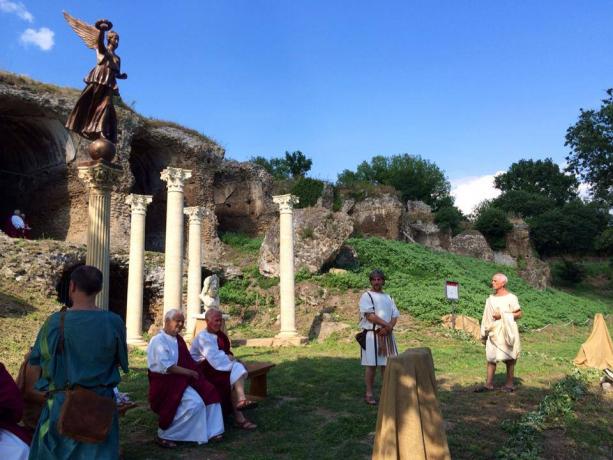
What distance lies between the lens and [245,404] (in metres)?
6.54

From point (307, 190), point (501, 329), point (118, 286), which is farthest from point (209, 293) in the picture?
point (307, 190)

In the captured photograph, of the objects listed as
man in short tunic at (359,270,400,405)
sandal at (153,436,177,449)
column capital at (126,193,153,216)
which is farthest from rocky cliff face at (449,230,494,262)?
sandal at (153,436,177,449)

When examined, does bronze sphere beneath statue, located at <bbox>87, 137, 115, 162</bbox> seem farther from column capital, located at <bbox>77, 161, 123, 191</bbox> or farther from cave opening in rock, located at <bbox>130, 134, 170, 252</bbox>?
cave opening in rock, located at <bbox>130, 134, 170, 252</bbox>

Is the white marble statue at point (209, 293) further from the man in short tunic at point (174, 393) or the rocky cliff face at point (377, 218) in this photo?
the rocky cliff face at point (377, 218)

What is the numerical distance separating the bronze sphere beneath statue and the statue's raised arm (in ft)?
0.13

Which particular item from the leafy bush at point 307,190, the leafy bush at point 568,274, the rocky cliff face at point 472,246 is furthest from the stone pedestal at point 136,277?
the leafy bush at point 568,274

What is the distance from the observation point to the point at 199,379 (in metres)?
5.68

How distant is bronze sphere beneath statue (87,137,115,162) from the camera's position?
22.0 feet

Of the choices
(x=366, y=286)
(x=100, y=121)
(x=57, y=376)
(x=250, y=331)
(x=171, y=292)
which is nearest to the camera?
(x=57, y=376)

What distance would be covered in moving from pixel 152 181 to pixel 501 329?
24675 mm

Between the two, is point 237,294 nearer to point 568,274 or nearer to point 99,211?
point 99,211

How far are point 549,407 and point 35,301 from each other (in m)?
14.9

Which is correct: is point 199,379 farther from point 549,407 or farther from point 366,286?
point 366,286

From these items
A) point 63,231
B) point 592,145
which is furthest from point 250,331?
point 592,145
